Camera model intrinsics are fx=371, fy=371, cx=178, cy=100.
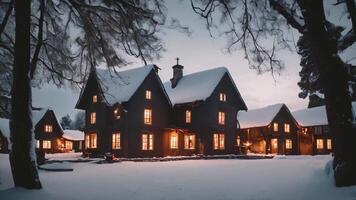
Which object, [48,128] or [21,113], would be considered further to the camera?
[48,128]

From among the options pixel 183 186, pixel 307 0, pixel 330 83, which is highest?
pixel 307 0

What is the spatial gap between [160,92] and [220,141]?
9.46 m

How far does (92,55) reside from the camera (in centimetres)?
1391

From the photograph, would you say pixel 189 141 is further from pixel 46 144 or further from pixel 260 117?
pixel 46 144

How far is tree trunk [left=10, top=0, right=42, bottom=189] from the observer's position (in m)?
11.5

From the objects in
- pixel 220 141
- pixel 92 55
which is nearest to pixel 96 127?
pixel 220 141

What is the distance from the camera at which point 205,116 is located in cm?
4044

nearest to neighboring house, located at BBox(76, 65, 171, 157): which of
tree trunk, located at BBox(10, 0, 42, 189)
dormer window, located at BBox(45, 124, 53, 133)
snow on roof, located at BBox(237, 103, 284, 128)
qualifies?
snow on roof, located at BBox(237, 103, 284, 128)

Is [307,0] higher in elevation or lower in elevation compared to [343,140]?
higher

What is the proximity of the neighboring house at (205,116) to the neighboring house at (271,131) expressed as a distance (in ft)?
25.8

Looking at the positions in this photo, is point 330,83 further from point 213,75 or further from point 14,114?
point 213,75

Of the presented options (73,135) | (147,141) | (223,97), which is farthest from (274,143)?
(73,135)

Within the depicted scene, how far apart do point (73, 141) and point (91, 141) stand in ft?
110

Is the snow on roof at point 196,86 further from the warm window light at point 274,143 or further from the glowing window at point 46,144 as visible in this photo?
the glowing window at point 46,144
